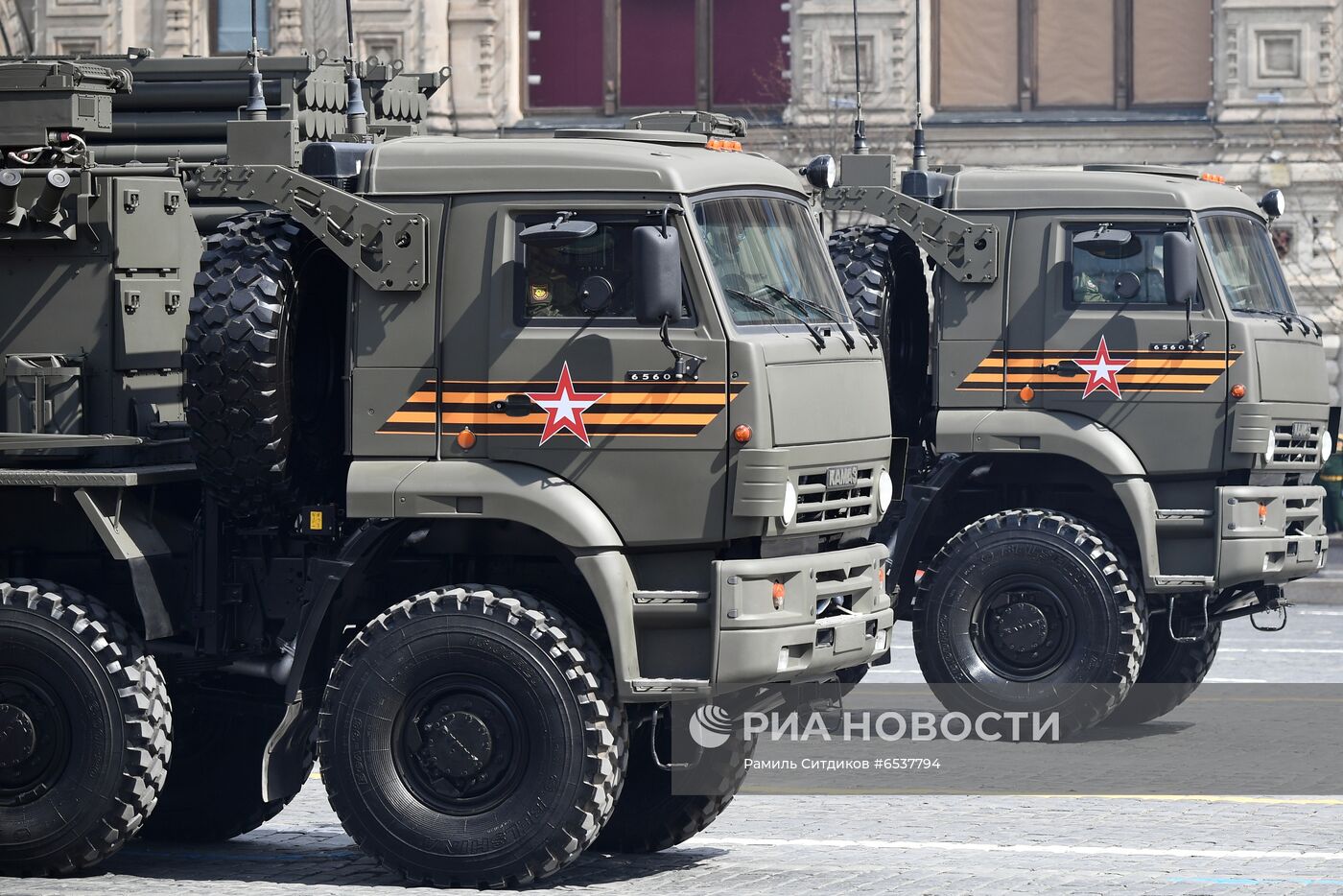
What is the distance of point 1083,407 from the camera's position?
14984mm

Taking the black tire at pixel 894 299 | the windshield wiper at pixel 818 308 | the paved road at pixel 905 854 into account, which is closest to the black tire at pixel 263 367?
the paved road at pixel 905 854

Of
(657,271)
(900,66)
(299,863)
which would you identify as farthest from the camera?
(900,66)

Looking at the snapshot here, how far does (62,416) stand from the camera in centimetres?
1077

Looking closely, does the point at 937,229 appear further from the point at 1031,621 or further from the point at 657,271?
the point at 657,271

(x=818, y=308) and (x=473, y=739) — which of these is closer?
(x=473, y=739)

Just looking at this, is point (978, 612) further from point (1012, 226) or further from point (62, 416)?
point (62, 416)

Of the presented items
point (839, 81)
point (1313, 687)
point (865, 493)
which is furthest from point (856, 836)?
point (839, 81)

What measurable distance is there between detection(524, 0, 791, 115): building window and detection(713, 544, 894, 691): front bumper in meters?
23.6

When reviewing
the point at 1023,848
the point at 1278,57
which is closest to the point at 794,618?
the point at 1023,848

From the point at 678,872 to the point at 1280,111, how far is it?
76.0 feet

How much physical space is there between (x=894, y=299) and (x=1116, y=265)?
1281 millimetres

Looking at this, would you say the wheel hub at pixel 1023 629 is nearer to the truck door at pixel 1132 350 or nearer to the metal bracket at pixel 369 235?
the truck door at pixel 1132 350

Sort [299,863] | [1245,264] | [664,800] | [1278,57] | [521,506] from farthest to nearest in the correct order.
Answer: [1278,57] < [1245,264] < [664,800] < [299,863] < [521,506]

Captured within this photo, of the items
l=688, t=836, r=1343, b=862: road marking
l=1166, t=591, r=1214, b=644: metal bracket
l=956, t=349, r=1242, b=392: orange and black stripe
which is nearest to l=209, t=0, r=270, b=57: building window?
l=956, t=349, r=1242, b=392: orange and black stripe
